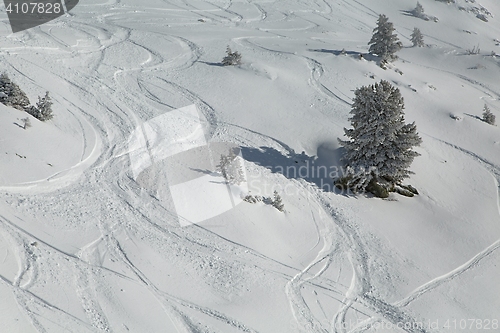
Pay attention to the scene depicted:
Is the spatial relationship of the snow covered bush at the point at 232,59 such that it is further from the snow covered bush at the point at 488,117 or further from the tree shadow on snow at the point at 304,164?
the snow covered bush at the point at 488,117

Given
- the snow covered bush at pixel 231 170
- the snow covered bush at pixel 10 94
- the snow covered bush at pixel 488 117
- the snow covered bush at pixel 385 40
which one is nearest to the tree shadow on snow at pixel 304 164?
the snow covered bush at pixel 231 170

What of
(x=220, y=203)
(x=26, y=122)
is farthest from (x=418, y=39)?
(x=26, y=122)

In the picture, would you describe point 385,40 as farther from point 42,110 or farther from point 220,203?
point 42,110

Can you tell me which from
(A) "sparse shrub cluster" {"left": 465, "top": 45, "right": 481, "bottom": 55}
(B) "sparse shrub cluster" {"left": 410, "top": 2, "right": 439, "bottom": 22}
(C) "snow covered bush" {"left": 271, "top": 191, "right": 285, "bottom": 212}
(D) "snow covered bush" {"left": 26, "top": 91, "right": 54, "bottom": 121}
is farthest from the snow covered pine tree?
(B) "sparse shrub cluster" {"left": 410, "top": 2, "right": 439, "bottom": 22}

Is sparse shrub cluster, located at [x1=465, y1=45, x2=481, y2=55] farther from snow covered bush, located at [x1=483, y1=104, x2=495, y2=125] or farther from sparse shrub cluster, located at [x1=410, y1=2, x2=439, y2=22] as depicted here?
snow covered bush, located at [x1=483, y1=104, x2=495, y2=125]

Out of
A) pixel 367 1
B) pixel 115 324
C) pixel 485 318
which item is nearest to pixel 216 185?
pixel 115 324

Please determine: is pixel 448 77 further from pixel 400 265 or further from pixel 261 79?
pixel 400 265

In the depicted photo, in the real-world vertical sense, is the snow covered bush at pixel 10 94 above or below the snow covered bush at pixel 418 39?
below
